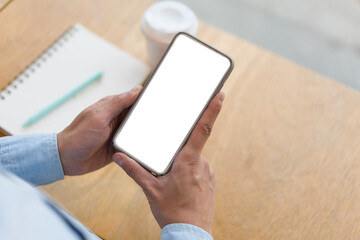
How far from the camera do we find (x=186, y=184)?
43cm

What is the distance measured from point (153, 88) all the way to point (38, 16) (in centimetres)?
33

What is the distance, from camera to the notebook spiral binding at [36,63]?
1.88ft

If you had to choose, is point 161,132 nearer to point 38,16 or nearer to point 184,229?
point 184,229

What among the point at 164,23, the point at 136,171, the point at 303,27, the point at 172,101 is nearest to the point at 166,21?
the point at 164,23

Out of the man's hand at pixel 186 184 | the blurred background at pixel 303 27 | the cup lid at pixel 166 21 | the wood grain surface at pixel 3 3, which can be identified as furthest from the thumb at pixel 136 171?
the blurred background at pixel 303 27

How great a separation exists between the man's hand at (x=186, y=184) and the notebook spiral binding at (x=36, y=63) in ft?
0.85

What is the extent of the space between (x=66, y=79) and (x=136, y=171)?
9.6 inches

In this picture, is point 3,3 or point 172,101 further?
point 3,3

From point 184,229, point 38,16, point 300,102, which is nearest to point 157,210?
point 184,229

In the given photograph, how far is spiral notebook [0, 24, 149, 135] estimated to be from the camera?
1.81 feet

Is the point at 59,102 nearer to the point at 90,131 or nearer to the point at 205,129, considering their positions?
the point at 90,131

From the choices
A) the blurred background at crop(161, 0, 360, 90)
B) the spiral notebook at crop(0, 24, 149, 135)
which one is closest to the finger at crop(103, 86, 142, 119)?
the spiral notebook at crop(0, 24, 149, 135)

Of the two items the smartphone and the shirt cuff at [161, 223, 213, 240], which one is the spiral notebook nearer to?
the smartphone

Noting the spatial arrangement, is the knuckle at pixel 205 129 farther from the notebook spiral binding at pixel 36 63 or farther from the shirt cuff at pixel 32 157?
the notebook spiral binding at pixel 36 63
